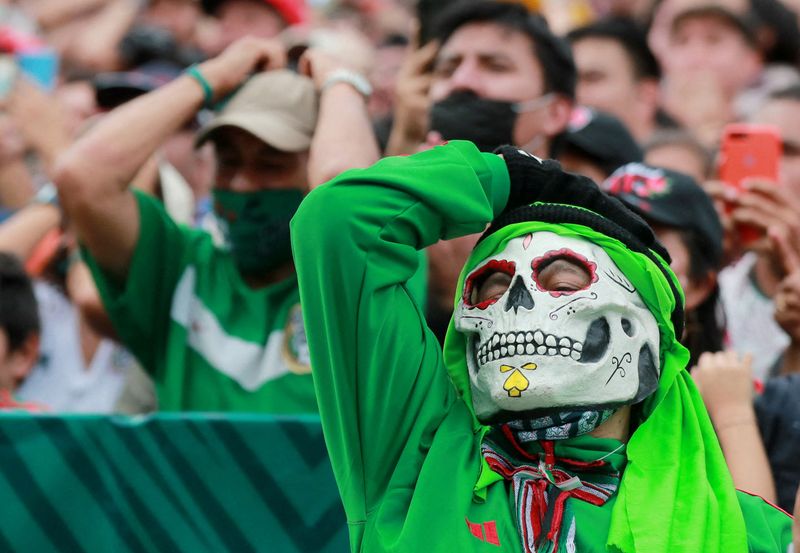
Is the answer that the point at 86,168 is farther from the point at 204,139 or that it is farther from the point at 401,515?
the point at 401,515

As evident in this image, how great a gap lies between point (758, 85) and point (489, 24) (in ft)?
8.82

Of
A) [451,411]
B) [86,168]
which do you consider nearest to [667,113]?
[86,168]

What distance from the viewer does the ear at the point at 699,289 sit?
4.09m

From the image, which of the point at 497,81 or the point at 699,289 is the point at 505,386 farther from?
the point at 497,81

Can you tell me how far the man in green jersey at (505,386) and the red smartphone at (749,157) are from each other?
1803 millimetres

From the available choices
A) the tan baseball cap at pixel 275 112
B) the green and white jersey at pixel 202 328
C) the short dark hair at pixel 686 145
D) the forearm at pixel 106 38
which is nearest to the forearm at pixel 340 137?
the tan baseball cap at pixel 275 112

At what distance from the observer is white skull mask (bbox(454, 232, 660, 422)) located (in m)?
2.75

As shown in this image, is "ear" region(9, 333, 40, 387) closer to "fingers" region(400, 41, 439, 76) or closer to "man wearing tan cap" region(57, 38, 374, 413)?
"man wearing tan cap" region(57, 38, 374, 413)

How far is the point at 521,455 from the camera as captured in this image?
2928 mm

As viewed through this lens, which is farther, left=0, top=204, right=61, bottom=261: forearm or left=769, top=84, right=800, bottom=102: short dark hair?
left=769, top=84, right=800, bottom=102: short dark hair

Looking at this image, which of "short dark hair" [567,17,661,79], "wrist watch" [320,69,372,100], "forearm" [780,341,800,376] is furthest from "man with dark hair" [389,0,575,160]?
"short dark hair" [567,17,661,79]

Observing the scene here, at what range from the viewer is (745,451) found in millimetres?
3367

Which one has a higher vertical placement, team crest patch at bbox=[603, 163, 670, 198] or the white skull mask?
the white skull mask

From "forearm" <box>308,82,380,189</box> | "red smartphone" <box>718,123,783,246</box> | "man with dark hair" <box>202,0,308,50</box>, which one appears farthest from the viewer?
"man with dark hair" <box>202,0,308,50</box>
